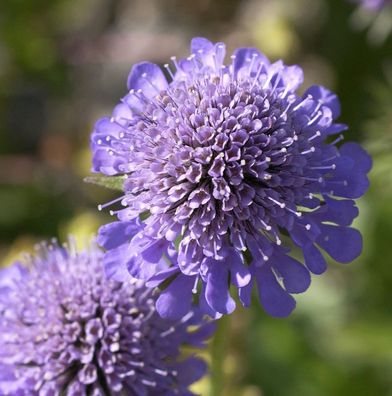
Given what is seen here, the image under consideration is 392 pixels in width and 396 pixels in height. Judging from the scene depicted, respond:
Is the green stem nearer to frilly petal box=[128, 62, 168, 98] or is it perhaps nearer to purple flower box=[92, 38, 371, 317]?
purple flower box=[92, 38, 371, 317]

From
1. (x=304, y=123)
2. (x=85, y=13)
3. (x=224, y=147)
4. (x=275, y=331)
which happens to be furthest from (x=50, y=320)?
(x=85, y=13)

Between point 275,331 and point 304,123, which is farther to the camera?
point 275,331

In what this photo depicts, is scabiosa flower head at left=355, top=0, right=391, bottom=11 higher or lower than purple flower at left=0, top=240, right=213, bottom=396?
higher

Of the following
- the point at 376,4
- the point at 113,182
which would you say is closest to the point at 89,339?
the point at 113,182

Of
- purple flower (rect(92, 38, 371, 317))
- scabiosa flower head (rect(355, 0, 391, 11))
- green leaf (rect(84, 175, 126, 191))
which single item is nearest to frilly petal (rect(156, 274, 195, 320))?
purple flower (rect(92, 38, 371, 317))

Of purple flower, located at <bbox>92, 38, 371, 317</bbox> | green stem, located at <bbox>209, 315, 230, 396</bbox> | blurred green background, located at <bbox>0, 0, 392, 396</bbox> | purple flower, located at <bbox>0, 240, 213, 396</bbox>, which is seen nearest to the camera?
purple flower, located at <bbox>92, 38, 371, 317</bbox>

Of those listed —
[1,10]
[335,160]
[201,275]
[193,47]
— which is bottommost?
[201,275]

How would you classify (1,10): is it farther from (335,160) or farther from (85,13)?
(335,160)
